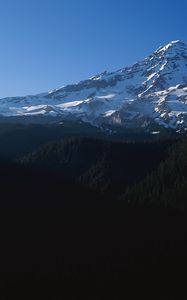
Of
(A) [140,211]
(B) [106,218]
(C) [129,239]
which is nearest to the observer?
(C) [129,239]

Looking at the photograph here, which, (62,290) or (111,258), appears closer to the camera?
(62,290)

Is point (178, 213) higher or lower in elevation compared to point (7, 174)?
lower

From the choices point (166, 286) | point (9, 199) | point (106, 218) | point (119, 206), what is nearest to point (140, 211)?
point (119, 206)

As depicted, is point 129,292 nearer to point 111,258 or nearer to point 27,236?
point 111,258

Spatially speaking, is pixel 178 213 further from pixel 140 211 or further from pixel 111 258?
pixel 111 258

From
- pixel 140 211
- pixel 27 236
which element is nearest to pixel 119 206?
pixel 140 211

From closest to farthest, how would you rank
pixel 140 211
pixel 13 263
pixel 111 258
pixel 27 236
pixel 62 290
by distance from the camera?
pixel 62 290 < pixel 13 263 < pixel 111 258 < pixel 27 236 < pixel 140 211
